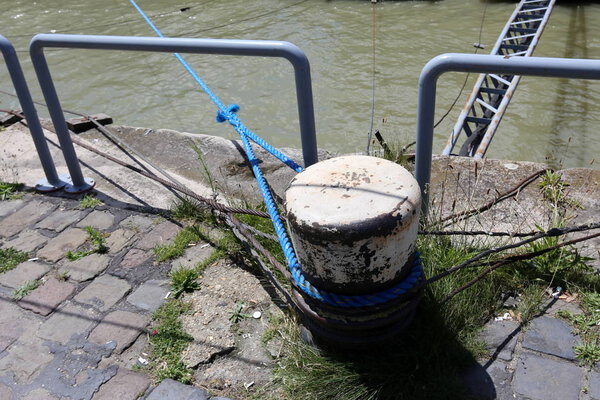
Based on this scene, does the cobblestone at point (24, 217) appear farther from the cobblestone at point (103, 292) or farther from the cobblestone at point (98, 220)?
the cobblestone at point (103, 292)

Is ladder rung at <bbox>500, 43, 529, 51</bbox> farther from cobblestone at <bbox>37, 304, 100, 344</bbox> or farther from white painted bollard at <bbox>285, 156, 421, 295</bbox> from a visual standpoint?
cobblestone at <bbox>37, 304, 100, 344</bbox>

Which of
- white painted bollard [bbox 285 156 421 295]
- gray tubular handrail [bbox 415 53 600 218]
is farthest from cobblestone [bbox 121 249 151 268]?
gray tubular handrail [bbox 415 53 600 218]

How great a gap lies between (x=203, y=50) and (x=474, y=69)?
4.97 feet

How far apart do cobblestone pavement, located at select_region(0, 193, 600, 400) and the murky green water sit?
4012 mm

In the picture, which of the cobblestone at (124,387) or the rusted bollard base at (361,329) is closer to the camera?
the rusted bollard base at (361,329)

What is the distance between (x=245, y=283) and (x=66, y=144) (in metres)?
1.91

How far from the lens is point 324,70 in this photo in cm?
1086

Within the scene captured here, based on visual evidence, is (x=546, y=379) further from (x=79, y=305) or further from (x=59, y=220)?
(x=59, y=220)

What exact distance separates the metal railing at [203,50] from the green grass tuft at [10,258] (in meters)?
0.90

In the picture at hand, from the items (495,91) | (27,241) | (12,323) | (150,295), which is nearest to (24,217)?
(27,241)

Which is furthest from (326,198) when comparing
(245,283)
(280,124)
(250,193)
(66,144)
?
(280,124)

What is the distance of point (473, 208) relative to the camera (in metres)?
3.52

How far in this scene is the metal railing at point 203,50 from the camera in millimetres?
2885

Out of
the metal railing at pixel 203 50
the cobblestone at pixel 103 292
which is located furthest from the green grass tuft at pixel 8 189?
the cobblestone at pixel 103 292
